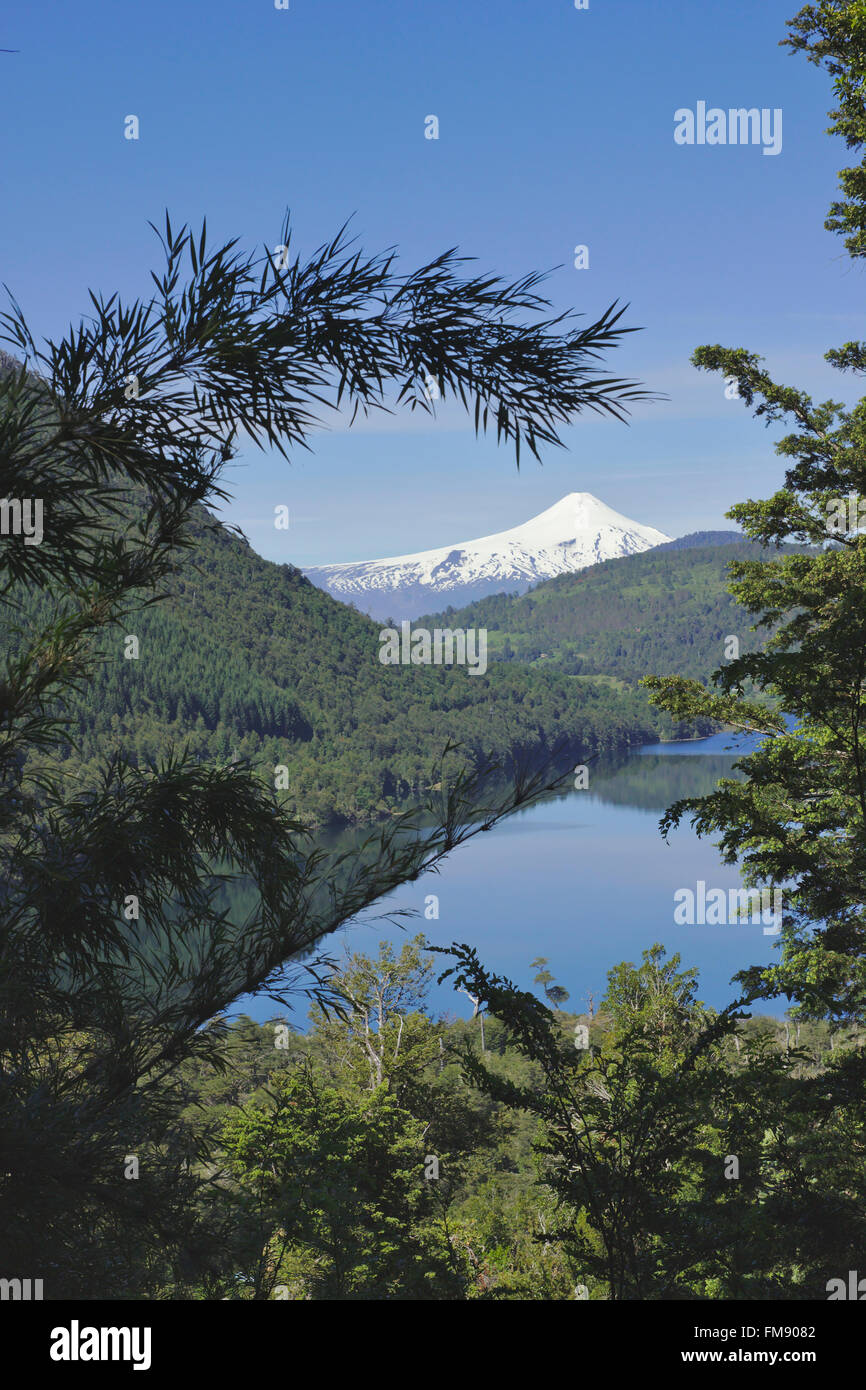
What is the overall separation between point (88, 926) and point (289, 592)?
117m

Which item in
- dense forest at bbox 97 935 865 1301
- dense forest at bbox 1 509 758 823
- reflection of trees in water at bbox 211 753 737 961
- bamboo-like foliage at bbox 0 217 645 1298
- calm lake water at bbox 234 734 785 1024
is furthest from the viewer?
reflection of trees in water at bbox 211 753 737 961

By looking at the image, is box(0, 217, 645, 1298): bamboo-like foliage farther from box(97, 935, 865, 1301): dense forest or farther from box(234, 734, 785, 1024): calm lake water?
box(234, 734, 785, 1024): calm lake water

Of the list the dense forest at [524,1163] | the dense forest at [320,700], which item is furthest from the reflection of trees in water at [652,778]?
the dense forest at [524,1163]

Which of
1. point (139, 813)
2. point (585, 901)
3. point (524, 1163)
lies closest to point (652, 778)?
point (585, 901)

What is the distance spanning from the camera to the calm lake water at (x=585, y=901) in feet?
139

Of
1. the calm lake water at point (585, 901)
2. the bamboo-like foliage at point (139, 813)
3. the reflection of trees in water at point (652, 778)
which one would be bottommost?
the calm lake water at point (585, 901)

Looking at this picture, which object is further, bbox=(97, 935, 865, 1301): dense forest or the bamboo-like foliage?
bbox=(97, 935, 865, 1301): dense forest

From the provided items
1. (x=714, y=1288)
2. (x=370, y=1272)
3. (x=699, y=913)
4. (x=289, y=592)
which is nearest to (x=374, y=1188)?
(x=370, y=1272)

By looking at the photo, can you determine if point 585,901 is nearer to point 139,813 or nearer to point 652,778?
point 652,778

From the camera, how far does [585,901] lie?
53.9m

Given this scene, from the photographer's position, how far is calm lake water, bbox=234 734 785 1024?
4244 cm

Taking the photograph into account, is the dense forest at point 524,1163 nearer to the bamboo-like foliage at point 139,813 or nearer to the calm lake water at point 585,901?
the bamboo-like foliage at point 139,813

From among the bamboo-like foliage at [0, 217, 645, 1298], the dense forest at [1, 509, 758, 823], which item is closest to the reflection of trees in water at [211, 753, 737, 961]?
the dense forest at [1, 509, 758, 823]
